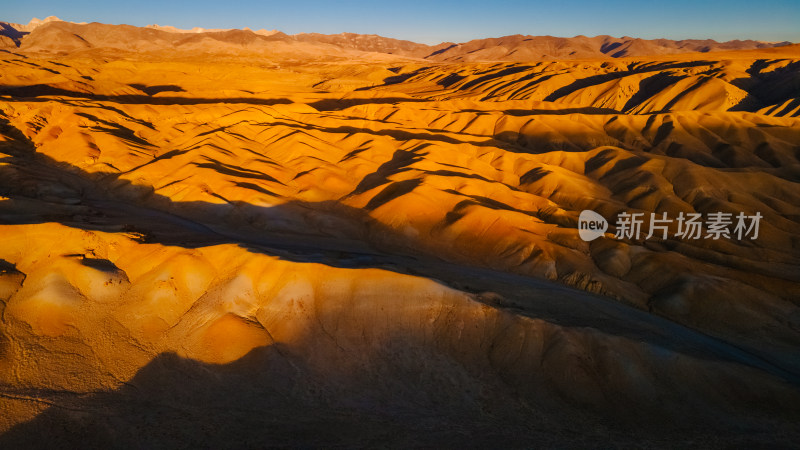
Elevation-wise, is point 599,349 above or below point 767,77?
below

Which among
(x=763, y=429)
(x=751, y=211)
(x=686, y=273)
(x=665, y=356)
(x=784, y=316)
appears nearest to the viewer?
(x=763, y=429)

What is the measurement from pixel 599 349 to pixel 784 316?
15.2m

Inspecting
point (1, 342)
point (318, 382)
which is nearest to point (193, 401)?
point (318, 382)

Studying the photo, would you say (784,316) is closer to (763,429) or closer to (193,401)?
(763,429)

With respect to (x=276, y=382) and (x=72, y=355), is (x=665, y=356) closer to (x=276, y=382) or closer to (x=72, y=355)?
(x=276, y=382)

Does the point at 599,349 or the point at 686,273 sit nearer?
the point at 599,349

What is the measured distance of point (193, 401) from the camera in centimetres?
1722

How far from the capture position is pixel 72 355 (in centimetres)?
1848

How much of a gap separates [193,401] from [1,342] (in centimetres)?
866

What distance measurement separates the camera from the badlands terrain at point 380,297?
1688 cm

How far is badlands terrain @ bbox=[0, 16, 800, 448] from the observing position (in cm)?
1688

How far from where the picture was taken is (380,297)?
22578 millimetres

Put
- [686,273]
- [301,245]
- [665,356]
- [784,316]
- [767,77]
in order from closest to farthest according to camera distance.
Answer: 1. [665,356]
2. [784,316]
3. [686,273]
4. [301,245]
5. [767,77]

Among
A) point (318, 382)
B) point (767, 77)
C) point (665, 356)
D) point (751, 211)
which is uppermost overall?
point (767, 77)
